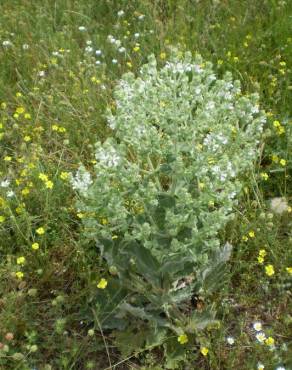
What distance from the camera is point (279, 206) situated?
107 inches

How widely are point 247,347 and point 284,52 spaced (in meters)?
2.24

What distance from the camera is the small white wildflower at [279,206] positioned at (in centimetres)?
270

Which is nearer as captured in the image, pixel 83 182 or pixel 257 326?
pixel 83 182

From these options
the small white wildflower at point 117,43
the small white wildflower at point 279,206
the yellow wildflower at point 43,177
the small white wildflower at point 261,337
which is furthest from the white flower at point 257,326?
the small white wildflower at point 117,43

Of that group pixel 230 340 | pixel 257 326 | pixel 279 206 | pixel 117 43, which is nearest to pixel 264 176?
pixel 279 206

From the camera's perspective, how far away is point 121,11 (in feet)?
13.6

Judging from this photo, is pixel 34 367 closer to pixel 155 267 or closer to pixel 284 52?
pixel 155 267

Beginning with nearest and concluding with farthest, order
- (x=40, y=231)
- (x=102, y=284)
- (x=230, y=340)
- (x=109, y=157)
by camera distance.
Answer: (x=109, y=157)
(x=230, y=340)
(x=102, y=284)
(x=40, y=231)

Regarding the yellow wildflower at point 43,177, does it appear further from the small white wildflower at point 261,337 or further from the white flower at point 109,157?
the small white wildflower at point 261,337

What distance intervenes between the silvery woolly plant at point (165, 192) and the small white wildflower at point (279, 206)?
1.95ft

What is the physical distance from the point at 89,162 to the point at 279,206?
3.81ft

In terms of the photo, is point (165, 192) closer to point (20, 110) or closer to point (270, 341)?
point (270, 341)

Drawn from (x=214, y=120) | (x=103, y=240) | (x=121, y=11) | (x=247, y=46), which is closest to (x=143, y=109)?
(x=214, y=120)

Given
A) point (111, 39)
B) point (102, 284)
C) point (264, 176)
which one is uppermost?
point (111, 39)
